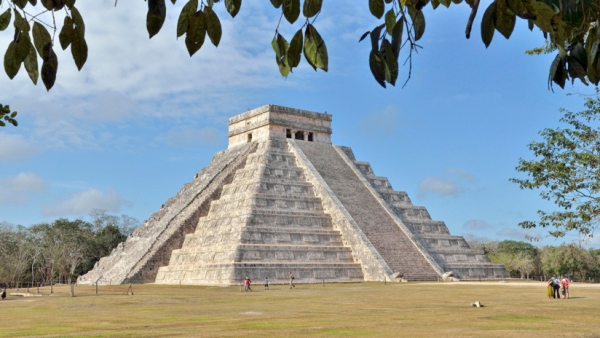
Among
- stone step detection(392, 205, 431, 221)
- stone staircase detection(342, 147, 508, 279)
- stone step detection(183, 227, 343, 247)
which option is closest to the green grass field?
stone step detection(183, 227, 343, 247)

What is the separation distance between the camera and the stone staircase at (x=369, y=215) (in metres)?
32.0

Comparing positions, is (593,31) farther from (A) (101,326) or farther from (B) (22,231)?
(B) (22,231)

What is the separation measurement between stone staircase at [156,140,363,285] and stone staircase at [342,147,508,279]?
5103mm

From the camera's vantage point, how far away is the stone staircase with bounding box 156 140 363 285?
29.4 meters

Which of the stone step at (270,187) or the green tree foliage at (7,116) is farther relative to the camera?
the stone step at (270,187)

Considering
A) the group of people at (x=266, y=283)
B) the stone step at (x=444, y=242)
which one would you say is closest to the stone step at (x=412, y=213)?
the stone step at (x=444, y=242)

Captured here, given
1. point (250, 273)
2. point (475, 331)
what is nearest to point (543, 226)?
point (475, 331)

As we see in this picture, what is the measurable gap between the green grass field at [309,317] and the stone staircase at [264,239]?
8540 mm

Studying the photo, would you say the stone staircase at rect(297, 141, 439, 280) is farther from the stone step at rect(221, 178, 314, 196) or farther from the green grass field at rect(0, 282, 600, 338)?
the green grass field at rect(0, 282, 600, 338)

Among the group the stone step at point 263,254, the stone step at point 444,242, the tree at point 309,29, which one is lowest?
the stone step at point 263,254

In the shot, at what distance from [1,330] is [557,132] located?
11.2 metres

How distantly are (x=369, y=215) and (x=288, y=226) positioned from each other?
5347mm

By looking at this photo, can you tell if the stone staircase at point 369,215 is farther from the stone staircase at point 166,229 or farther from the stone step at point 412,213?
the stone staircase at point 166,229

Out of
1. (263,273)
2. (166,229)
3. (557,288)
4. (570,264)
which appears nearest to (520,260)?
(570,264)
